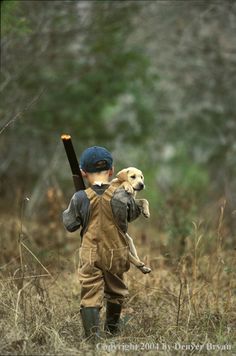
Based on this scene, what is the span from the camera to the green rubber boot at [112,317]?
506 centimetres

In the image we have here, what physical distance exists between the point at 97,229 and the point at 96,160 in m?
0.47

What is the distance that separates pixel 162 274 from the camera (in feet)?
22.4

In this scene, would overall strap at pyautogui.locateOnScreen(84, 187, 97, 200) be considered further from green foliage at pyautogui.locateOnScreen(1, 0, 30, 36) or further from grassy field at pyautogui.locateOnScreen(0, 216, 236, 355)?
green foliage at pyautogui.locateOnScreen(1, 0, 30, 36)

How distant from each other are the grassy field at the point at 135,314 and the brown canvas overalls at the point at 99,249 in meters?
0.34

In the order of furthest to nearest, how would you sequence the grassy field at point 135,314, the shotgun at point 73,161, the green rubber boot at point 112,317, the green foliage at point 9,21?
1. the green foliage at point 9,21
2. the green rubber boot at point 112,317
3. the shotgun at point 73,161
4. the grassy field at point 135,314

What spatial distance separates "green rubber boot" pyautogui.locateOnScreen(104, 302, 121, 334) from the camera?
16.6ft

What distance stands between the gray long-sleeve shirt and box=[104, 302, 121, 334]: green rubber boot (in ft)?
1.94

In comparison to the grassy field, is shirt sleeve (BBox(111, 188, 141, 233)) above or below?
above

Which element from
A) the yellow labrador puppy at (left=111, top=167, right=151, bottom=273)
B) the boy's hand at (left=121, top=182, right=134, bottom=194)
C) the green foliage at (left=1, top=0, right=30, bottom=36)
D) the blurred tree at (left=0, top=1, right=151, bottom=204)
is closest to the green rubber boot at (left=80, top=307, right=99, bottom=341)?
the yellow labrador puppy at (left=111, top=167, right=151, bottom=273)

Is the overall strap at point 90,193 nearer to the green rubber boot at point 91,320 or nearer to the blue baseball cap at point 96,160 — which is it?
the blue baseball cap at point 96,160

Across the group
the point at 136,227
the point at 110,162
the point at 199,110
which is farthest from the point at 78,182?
the point at 199,110

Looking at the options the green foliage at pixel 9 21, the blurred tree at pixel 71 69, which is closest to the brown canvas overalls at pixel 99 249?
the green foliage at pixel 9 21

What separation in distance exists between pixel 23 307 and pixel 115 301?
26.6 inches

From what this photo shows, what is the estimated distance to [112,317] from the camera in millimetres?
5098
